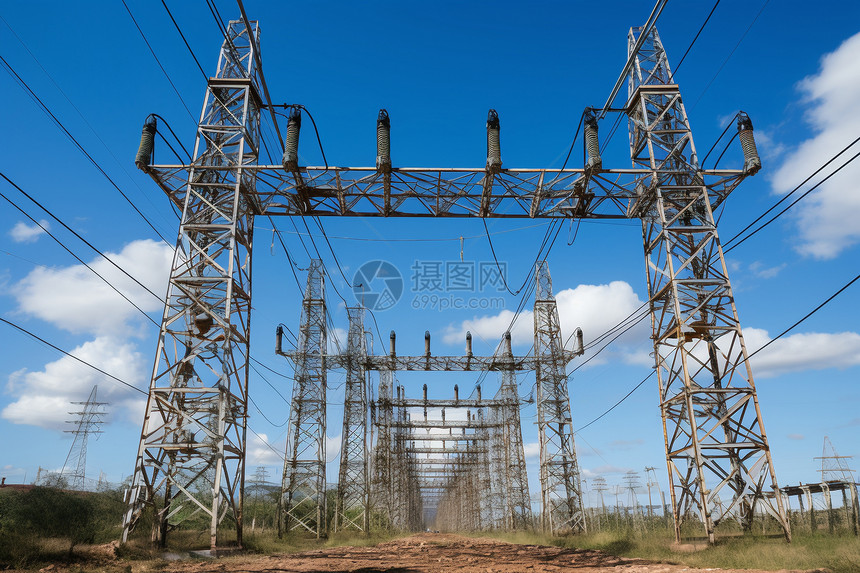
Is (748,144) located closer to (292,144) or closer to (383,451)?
(292,144)

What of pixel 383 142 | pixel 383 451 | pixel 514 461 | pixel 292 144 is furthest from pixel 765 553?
pixel 383 451

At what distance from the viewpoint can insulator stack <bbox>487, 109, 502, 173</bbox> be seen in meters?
14.8

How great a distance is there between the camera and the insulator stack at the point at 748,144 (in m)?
14.6

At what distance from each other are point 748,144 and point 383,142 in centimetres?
972

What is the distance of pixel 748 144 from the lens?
577 inches

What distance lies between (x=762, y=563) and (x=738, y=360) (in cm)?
507

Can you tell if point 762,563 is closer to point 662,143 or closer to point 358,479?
point 662,143

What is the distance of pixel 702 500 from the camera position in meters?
13.1

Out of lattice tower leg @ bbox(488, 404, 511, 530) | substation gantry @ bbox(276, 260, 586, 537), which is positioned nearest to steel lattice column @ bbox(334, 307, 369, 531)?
substation gantry @ bbox(276, 260, 586, 537)

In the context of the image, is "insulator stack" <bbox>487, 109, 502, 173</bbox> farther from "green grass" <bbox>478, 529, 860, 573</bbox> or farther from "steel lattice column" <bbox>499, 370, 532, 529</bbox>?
"steel lattice column" <bbox>499, 370, 532, 529</bbox>

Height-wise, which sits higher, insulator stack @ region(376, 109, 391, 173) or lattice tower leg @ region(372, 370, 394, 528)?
insulator stack @ region(376, 109, 391, 173)

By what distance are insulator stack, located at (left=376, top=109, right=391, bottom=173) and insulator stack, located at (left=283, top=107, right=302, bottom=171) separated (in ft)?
7.00

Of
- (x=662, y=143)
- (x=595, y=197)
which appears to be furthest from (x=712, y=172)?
(x=595, y=197)

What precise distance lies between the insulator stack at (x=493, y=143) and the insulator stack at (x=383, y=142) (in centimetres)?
269
